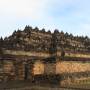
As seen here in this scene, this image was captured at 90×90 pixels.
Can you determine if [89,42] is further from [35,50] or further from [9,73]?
[9,73]

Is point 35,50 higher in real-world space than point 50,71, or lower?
higher

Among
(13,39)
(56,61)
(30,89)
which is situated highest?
(13,39)

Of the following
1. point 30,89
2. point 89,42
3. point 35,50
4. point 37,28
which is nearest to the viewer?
point 30,89

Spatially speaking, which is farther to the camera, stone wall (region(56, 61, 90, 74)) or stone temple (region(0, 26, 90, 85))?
stone wall (region(56, 61, 90, 74))

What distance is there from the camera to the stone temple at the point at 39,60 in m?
32.3

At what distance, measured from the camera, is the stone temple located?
1272 inches

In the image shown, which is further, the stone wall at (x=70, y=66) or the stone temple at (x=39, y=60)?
the stone wall at (x=70, y=66)

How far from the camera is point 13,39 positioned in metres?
41.3

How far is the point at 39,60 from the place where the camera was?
36875 millimetres

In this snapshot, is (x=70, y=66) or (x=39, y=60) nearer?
(x=39, y=60)

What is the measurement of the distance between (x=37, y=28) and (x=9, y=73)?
1337cm

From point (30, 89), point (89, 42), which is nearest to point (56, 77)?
point (30, 89)

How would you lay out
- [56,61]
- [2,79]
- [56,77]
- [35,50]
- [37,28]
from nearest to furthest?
[56,77], [2,79], [56,61], [35,50], [37,28]

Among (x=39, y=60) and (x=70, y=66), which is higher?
(x=39, y=60)
